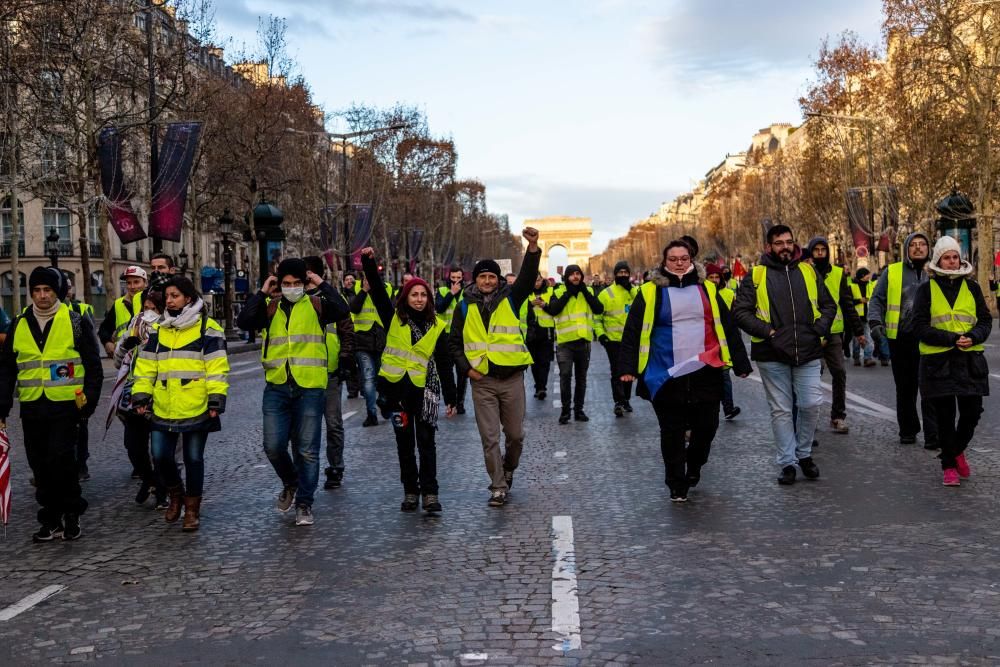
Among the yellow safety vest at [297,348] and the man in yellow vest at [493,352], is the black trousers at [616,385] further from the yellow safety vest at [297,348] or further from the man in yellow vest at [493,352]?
the yellow safety vest at [297,348]

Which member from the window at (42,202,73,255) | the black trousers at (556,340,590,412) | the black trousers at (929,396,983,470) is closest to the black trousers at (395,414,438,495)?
the black trousers at (929,396,983,470)

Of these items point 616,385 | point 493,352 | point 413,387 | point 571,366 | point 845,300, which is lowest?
point 616,385

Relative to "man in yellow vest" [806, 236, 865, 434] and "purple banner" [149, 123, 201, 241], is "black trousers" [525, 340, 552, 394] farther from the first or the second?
"purple banner" [149, 123, 201, 241]

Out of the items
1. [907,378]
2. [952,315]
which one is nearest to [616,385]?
[907,378]

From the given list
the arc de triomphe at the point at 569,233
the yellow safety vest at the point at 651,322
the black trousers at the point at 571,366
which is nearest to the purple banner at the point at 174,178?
the black trousers at the point at 571,366

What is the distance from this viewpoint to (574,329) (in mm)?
13453

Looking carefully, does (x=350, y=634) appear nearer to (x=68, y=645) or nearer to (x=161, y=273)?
(x=68, y=645)

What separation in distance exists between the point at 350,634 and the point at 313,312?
3084mm

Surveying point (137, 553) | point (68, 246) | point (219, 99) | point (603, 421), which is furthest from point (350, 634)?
point (68, 246)

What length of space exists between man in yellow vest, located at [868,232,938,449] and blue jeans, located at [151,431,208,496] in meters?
5.71

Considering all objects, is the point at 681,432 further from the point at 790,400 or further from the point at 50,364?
the point at 50,364

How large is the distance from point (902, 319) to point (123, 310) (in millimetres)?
6145

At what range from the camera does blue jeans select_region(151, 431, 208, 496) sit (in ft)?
24.8

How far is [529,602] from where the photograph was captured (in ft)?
18.4
